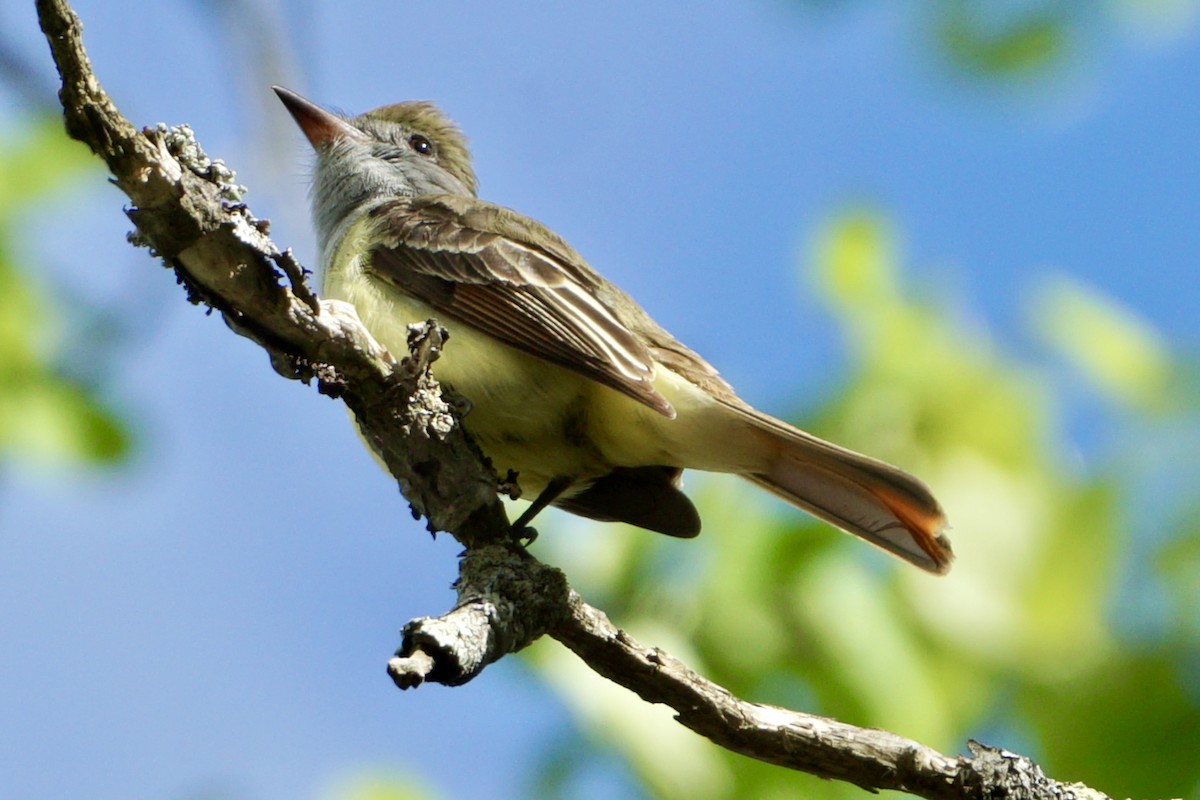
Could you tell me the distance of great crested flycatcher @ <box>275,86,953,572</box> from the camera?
467cm

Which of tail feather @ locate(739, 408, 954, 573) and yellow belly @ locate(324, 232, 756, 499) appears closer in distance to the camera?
tail feather @ locate(739, 408, 954, 573)

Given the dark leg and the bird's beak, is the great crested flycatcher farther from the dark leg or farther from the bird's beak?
the bird's beak

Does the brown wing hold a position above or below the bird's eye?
below

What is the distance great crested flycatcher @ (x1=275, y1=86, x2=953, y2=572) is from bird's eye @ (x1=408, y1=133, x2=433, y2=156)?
186cm

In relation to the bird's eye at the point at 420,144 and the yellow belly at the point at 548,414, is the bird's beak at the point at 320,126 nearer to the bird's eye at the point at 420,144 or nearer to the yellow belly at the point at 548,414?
the bird's eye at the point at 420,144

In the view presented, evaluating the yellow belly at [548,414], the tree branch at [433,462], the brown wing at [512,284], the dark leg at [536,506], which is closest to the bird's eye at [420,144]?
the brown wing at [512,284]

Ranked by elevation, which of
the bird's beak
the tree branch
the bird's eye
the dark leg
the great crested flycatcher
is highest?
the bird's eye

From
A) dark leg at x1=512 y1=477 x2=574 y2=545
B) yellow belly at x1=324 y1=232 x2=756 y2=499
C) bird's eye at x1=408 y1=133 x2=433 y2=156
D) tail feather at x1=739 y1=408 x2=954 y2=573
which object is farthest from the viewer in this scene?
bird's eye at x1=408 y1=133 x2=433 y2=156

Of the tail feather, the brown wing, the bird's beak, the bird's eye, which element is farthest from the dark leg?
the bird's eye

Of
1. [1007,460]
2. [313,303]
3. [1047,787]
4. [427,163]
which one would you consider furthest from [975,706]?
[427,163]

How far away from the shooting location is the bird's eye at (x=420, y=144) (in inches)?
293

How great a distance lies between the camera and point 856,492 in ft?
15.9

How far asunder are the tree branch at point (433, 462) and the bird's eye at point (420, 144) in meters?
3.83

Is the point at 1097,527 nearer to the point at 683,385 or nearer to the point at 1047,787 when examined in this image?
the point at 1047,787
